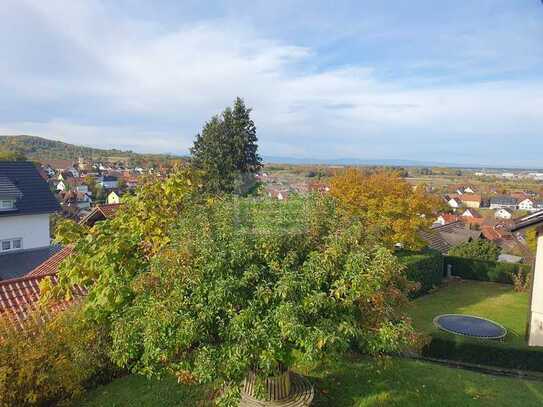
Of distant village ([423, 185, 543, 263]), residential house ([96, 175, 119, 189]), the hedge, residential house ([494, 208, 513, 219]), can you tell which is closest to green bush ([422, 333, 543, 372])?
the hedge

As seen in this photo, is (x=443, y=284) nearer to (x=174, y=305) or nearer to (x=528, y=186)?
(x=174, y=305)

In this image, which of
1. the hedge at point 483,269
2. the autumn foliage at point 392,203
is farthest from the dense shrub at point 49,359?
the hedge at point 483,269

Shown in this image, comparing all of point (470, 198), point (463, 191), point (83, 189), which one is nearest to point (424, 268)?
point (83, 189)

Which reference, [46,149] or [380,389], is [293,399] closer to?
[380,389]

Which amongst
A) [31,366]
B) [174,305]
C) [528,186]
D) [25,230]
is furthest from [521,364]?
[528,186]

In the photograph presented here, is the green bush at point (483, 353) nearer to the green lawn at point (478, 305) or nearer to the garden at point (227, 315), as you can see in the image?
the garden at point (227, 315)

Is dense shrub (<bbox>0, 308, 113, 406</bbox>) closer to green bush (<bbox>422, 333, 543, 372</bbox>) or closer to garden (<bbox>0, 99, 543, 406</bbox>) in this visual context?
garden (<bbox>0, 99, 543, 406</bbox>)

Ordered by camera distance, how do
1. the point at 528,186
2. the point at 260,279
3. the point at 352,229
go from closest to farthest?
the point at 260,279 → the point at 352,229 → the point at 528,186
